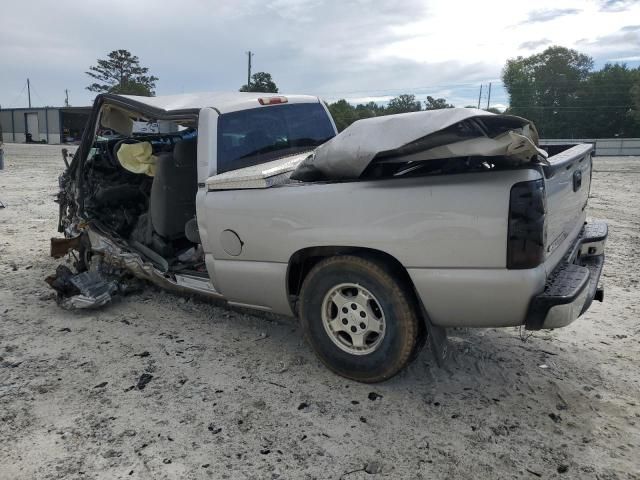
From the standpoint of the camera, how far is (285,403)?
2959mm

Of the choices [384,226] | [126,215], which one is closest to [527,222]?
[384,226]

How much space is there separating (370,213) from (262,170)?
1.05 meters

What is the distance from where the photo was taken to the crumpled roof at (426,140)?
2.43 m

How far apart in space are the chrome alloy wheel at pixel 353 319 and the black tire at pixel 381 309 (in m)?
0.03

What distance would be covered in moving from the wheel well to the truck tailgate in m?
0.82

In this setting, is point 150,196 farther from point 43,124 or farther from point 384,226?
point 43,124

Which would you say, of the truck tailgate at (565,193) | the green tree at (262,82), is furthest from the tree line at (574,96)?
the truck tailgate at (565,193)

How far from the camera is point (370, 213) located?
9.11 feet

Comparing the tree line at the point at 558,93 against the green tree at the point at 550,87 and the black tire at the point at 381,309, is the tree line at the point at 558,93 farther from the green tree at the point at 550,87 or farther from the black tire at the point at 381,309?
the black tire at the point at 381,309

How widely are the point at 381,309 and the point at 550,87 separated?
6643 centimetres

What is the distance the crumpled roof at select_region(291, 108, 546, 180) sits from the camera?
243 centimetres

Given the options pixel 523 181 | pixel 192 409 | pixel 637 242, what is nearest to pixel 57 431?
pixel 192 409

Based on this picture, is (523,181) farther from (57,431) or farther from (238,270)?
(57,431)

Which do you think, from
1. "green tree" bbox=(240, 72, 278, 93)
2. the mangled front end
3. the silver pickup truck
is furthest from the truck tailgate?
"green tree" bbox=(240, 72, 278, 93)
